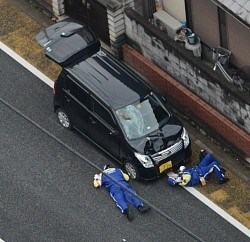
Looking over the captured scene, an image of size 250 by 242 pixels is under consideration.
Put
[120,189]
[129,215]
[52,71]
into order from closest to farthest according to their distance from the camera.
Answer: [129,215]
[120,189]
[52,71]

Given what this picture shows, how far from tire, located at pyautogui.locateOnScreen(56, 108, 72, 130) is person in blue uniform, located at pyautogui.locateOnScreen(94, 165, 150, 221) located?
202 cm

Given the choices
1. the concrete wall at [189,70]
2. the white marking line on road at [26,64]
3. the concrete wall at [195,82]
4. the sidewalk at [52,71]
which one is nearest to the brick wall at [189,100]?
the concrete wall at [195,82]

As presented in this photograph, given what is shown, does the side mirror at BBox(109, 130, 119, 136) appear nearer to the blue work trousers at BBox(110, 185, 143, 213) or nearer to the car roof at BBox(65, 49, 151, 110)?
the car roof at BBox(65, 49, 151, 110)

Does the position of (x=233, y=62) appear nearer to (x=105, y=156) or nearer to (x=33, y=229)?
(x=105, y=156)

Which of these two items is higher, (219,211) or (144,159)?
(144,159)

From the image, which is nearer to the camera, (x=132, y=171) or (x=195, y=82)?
(x=132, y=171)

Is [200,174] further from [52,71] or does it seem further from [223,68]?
[52,71]

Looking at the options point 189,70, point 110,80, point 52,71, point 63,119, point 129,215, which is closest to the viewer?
point 129,215

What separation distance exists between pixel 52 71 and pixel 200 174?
5.91 meters

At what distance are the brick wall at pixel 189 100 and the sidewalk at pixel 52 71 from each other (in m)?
0.48

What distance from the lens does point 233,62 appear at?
26469 mm

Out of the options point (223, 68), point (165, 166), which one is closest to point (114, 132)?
point (165, 166)

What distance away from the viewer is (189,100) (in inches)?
1032

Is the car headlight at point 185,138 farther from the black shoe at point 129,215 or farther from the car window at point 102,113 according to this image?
the black shoe at point 129,215
